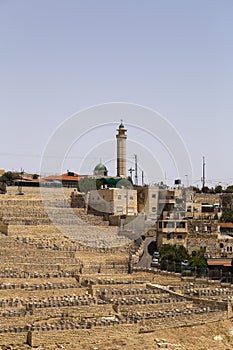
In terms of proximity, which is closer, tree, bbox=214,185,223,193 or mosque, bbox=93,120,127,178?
mosque, bbox=93,120,127,178

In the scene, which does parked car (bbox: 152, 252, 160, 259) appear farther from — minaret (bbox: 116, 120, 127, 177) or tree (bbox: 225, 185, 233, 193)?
tree (bbox: 225, 185, 233, 193)

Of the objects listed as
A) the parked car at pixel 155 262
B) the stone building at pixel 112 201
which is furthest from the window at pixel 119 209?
the parked car at pixel 155 262

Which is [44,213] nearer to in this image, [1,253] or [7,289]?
[1,253]

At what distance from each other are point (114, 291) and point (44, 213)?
16457 millimetres

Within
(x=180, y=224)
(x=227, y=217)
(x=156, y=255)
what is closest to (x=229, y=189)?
(x=227, y=217)

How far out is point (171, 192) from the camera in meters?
58.2

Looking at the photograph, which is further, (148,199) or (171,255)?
(148,199)

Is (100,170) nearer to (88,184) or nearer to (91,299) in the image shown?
(88,184)

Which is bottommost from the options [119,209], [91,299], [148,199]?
[91,299]

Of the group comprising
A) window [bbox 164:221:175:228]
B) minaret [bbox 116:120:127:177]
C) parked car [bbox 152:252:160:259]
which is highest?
minaret [bbox 116:120:127:177]

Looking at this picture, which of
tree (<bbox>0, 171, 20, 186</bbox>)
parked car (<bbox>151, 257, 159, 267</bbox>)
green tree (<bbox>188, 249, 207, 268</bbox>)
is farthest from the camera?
tree (<bbox>0, 171, 20, 186</bbox>)

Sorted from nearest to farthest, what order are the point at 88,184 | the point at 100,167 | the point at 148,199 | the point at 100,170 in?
1. the point at 148,199
2. the point at 88,184
3. the point at 100,170
4. the point at 100,167

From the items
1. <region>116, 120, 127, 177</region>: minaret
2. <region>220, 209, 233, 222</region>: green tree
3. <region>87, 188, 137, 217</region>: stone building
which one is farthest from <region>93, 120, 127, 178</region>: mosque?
<region>220, 209, 233, 222</region>: green tree

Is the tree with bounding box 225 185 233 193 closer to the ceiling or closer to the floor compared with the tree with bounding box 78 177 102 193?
closer to the ceiling
